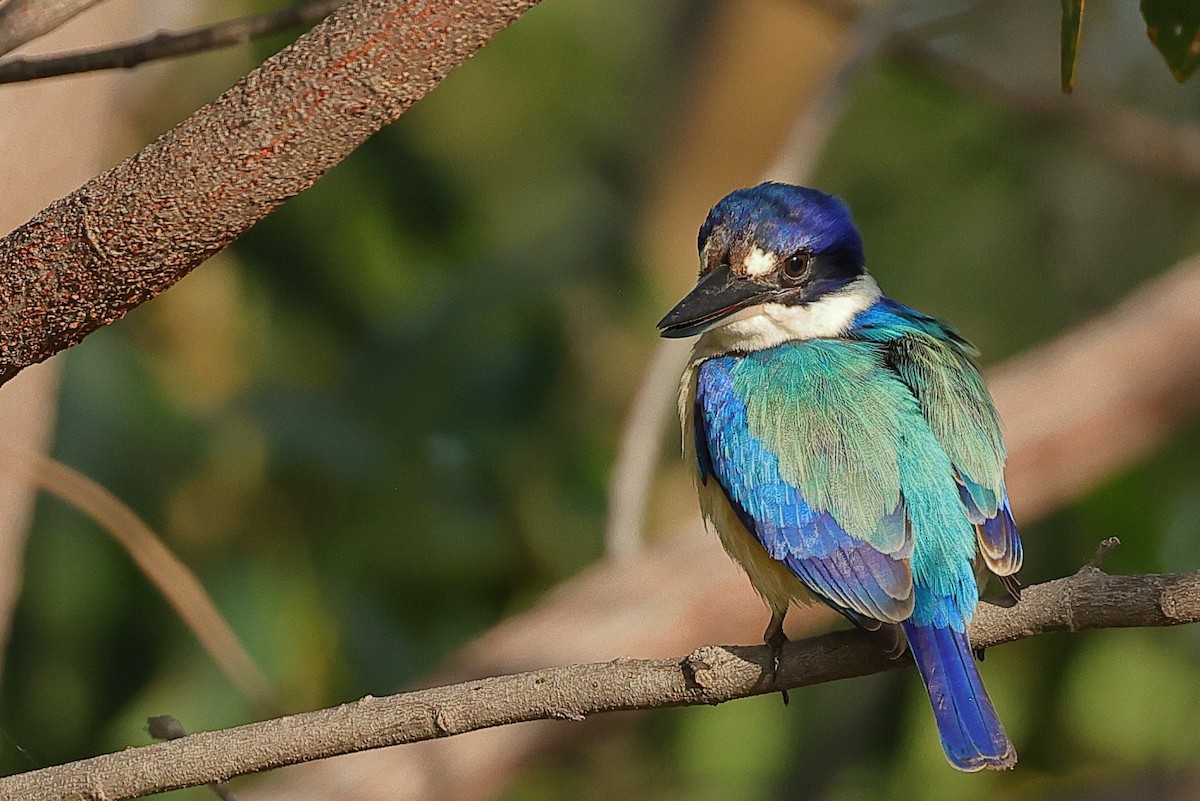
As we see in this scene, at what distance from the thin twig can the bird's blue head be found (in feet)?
4.19

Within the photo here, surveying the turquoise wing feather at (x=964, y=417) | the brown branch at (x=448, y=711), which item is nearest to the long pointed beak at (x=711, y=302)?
the turquoise wing feather at (x=964, y=417)

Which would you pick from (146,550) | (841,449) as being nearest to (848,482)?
(841,449)

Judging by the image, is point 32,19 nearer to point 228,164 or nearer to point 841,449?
point 228,164

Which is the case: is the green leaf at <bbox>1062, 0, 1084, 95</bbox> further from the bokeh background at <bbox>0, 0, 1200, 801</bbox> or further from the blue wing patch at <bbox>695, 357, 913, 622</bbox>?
the bokeh background at <bbox>0, 0, 1200, 801</bbox>

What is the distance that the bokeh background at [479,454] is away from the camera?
438 cm

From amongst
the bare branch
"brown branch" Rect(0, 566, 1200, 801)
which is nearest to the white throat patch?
"brown branch" Rect(0, 566, 1200, 801)

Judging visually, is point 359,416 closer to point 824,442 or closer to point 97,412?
point 97,412

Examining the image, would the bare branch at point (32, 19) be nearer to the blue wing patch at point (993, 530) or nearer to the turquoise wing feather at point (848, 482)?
the turquoise wing feather at point (848, 482)

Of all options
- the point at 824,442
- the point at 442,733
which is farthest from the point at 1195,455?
the point at 442,733

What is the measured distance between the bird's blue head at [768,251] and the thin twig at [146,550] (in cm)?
128

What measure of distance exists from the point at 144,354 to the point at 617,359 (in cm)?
162

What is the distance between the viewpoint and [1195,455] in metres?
5.73

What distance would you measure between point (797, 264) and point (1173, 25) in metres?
0.87

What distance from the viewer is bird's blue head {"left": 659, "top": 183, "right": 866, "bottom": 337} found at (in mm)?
2953
